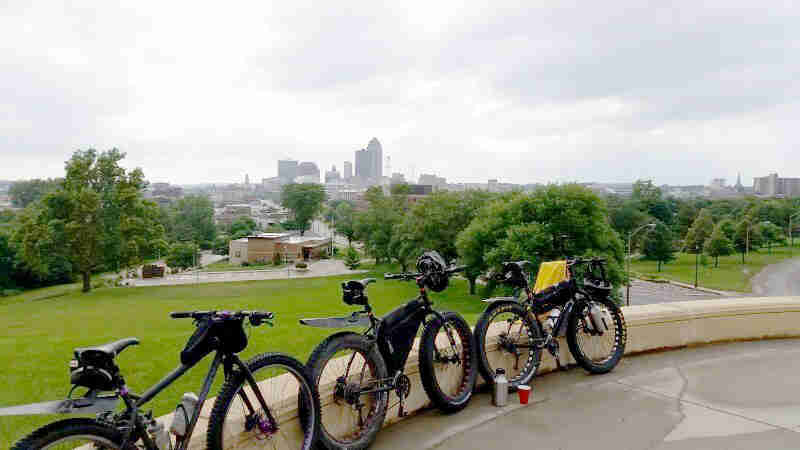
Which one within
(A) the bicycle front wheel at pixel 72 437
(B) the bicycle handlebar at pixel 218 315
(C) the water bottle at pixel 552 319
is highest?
(B) the bicycle handlebar at pixel 218 315

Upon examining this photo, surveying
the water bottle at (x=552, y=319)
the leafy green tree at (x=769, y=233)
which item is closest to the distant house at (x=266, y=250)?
the leafy green tree at (x=769, y=233)

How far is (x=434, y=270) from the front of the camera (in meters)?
4.58

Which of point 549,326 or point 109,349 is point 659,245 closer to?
point 549,326

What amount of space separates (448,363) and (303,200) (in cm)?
12118

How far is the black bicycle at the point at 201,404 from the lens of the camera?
2.36m

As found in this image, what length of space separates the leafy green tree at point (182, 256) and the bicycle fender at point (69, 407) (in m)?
73.1

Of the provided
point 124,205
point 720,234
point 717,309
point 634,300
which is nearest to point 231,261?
point 124,205

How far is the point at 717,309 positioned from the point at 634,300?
3884cm

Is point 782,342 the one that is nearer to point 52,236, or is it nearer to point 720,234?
point 52,236

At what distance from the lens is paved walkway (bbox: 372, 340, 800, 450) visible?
410cm

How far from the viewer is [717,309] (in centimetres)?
721

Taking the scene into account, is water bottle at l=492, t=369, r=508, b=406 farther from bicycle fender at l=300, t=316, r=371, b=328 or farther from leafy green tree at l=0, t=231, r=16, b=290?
leafy green tree at l=0, t=231, r=16, b=290

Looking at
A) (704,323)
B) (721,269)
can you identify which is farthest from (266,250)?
(704,323)

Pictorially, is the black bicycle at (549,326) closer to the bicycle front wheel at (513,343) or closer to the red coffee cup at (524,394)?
the bicycle front wheel at (513,343)
